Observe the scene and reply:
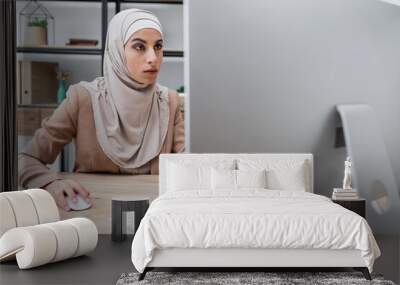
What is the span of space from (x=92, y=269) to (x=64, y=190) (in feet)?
5.81

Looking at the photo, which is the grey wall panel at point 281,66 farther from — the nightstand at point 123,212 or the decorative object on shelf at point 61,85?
the decorative object on shelf at point 61,85

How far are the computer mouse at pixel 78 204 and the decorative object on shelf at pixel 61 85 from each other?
39.7 inches

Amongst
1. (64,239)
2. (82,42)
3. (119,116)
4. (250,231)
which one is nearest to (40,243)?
(64,239)

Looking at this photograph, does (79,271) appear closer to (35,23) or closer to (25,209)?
(25,209)

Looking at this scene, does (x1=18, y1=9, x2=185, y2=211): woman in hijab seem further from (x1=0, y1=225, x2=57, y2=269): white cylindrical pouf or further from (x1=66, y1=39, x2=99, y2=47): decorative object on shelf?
(x1=0, y1=225, x2=57, y2=269): white cylindrical pouf

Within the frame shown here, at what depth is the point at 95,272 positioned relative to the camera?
15.1 ft

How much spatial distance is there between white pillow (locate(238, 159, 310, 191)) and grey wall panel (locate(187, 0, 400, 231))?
43 centimetres

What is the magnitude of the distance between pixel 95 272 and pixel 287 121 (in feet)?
8.82

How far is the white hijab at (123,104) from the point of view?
6230 millimetres

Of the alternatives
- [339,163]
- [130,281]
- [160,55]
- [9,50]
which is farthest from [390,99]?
[9,50]

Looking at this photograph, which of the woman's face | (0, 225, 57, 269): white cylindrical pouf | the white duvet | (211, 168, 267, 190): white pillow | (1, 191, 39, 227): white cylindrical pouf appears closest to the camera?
the white duvet

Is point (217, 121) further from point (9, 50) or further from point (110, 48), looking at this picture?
point (9, 50)

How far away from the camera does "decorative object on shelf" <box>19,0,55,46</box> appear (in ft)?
20.4

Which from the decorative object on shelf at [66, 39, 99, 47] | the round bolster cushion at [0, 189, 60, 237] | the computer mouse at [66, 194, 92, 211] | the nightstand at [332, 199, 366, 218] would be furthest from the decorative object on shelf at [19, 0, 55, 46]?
the nightstand at [332, 199, 366, 218]
